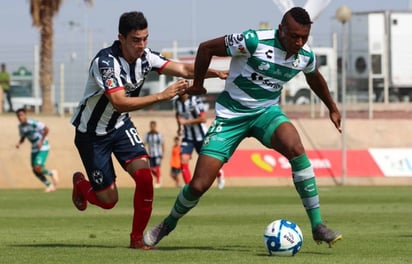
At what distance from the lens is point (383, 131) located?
35.5 m

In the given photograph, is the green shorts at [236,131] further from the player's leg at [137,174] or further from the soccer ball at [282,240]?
the soccer ball at [282,240]

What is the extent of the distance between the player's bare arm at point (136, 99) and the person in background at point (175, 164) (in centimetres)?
1964

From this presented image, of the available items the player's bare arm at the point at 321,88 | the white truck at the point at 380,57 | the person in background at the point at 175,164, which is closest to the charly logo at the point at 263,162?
the person in background at the point at 175,164

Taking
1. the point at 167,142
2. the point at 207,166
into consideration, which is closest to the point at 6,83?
the point at 167,142

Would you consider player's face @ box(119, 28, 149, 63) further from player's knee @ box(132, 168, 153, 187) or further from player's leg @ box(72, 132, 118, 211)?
player's knee @ box(132, 168, 153, 187)

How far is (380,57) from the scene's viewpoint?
43.2m

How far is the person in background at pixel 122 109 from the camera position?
11547mm

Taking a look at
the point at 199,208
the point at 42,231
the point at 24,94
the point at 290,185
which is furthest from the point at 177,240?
the point at 24,94

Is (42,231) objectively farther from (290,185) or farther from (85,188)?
(290,185)

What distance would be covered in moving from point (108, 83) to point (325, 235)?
2.67 metres

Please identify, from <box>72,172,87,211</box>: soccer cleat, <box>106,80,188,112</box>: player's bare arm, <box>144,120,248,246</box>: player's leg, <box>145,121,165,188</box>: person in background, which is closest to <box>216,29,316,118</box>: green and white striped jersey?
<box>144,120,248,246</box>: player's leg

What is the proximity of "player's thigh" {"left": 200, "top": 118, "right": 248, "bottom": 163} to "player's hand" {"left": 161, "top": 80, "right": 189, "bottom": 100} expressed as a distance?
70 centimetres

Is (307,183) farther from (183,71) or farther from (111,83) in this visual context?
(111,83)

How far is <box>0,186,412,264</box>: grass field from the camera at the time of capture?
10.9 m
